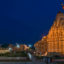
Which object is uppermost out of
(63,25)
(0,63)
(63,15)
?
(63,15)

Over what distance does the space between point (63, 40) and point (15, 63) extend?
50.9 m

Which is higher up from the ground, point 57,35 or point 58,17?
point 58,17

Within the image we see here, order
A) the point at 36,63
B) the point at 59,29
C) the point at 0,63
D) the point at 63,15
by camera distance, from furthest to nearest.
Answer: the point at 63,15
the point at 59,29
the point at 0,63
the point at 36,63

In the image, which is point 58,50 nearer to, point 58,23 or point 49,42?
point 49,42

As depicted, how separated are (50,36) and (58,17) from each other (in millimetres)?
8723

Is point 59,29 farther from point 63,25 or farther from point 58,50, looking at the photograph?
point 58,50

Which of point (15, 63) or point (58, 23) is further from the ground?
point (58, 23)

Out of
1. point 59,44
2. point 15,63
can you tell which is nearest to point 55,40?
point 59,44

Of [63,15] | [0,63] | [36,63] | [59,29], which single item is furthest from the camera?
[63,15]

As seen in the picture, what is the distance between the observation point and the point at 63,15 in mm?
72312

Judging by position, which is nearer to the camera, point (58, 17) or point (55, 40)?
point (55, 40)

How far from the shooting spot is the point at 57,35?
6631cm

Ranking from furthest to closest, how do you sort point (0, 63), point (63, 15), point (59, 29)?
point (63, 15), point (59, 29), point (0, 63)

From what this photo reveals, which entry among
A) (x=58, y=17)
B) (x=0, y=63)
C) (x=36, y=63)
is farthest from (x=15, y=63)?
(x=58, y=17)
